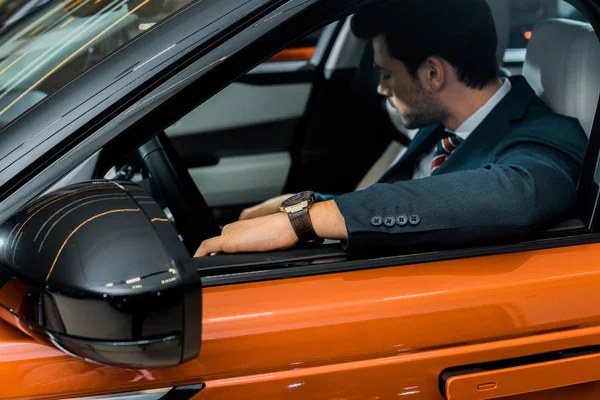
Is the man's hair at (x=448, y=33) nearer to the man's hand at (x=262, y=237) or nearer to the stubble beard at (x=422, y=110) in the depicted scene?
the stubble beard at (x=422, y=110)

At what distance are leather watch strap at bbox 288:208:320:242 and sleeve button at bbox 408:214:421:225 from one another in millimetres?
188

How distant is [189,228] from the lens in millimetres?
1573

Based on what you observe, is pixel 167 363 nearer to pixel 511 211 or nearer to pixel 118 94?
pixel 118 94

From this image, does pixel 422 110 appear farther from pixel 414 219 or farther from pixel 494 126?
pixel 414 219

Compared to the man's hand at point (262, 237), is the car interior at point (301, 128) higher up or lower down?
lower down

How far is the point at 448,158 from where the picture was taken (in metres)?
1.68

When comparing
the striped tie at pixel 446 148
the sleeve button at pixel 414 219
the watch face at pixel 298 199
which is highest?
the watch face at pixel 298 199

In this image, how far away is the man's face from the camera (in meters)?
1.94

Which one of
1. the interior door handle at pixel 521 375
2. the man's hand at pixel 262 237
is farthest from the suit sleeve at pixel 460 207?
the interior door handle at pixel 521 375

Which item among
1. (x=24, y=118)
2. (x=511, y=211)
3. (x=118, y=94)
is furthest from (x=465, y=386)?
(x=24, y=118)

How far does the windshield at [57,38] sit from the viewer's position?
1.12 metres

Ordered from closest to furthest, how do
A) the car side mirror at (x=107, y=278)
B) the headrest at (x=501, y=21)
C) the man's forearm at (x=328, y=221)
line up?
the car side mirror at (x=107, y=278) < the man's forearm at (x=328, y=221) < the headrest at (x=501, y=21)

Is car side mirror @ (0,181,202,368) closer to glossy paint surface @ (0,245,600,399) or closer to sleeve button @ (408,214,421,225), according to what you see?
glossy paint surface @ (0,245,600,399)

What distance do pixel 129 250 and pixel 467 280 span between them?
0.60 m
